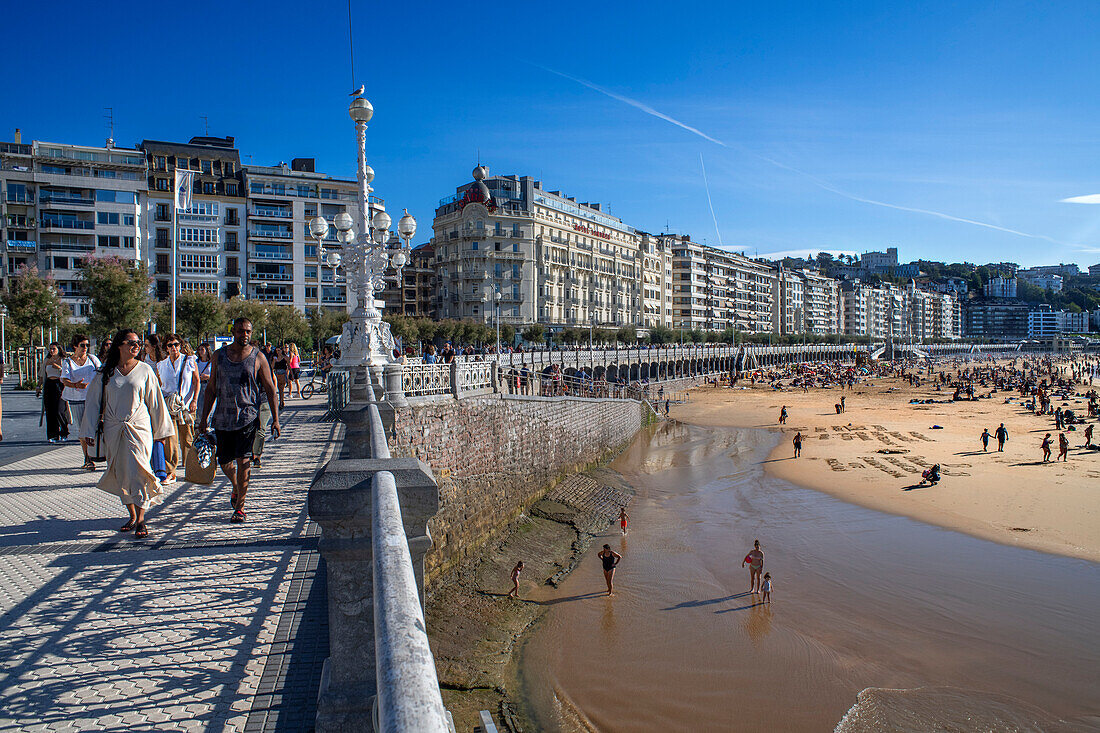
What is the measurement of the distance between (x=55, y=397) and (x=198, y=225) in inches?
1987

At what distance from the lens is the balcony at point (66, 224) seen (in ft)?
162

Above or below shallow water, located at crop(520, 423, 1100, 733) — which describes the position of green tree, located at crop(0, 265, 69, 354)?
above

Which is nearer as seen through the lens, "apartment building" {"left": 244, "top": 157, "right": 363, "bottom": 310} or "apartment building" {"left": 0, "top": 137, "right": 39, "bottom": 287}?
"apartment building" {"left": 0, "top": 137, "right": 39, "bottom": 287}

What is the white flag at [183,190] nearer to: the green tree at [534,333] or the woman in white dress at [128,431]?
the woman in white dress at [128,431]

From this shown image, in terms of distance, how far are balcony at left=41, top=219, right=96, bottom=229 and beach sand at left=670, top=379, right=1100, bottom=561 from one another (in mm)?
47481

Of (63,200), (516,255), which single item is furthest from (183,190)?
(516,255)

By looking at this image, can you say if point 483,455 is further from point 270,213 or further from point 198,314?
point 270,213

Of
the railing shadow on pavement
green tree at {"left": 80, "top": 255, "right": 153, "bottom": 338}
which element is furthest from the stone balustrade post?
green tree at {"left": 80, "top": 255, "right": 153, "bottom": 338}

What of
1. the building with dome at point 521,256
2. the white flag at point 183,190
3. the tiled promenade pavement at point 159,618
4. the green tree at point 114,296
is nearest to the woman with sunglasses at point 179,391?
the tiled promenade pavement at point 159,618

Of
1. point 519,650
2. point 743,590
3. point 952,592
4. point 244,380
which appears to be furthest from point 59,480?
point 952,592

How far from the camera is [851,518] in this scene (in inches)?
798

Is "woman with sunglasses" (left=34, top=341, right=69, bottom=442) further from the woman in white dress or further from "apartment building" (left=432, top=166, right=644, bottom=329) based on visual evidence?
"apartment building" (left=432, top=166, right=644, bottom=329)

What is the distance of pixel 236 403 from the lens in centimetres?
734

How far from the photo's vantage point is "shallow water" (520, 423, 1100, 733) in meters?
9.80
